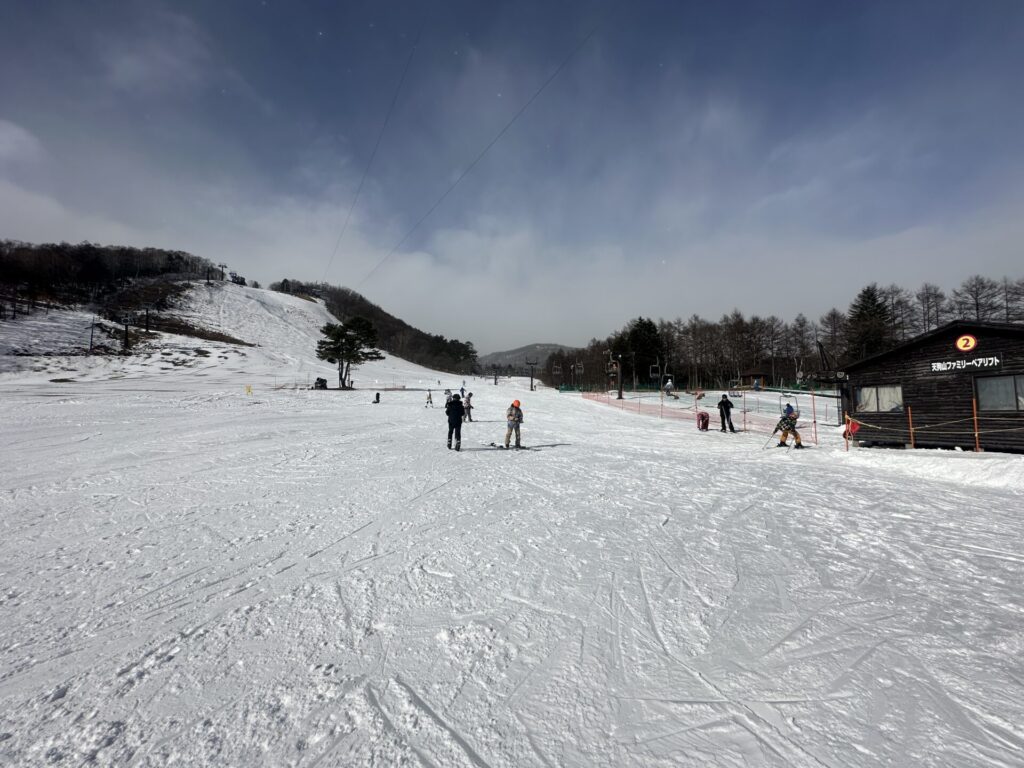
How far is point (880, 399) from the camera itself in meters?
15.2

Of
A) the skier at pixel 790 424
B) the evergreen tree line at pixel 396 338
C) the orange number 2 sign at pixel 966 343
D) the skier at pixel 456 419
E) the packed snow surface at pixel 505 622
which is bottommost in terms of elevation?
the packed snow surface at pixel 505 622

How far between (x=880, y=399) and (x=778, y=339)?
58865mm

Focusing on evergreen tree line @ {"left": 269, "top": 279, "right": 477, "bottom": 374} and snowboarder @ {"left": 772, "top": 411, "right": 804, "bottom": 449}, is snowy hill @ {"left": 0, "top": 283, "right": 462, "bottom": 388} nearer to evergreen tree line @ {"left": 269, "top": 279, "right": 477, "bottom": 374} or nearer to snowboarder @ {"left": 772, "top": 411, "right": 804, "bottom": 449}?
evergreen tree line @ {"left": 269, "top": 279, "right": 477, "bottom": 374}

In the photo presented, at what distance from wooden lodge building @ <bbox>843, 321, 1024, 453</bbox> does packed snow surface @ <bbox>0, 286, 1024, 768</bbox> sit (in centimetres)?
619

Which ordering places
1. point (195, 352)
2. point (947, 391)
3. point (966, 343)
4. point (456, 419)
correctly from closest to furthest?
point (456, 419), point (966, 343), point (947, 391), point (195, 352)

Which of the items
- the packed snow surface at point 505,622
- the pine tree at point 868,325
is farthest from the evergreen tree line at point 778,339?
the packed snow surface at point 505,622

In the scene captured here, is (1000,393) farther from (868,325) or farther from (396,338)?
(396,338)

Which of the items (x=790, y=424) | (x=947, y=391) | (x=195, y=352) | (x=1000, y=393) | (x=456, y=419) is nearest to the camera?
(x=456, y=419)

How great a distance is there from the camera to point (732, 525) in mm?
5660

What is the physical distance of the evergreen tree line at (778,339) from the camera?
161 feet

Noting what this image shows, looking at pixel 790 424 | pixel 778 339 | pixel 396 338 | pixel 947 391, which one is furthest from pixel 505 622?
pixel 396 338

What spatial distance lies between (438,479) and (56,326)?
85.7 meters

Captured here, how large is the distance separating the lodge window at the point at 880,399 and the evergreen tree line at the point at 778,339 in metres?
38.4

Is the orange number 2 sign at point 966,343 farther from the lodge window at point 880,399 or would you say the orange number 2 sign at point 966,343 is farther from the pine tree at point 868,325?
the pine tree at point 868,325
